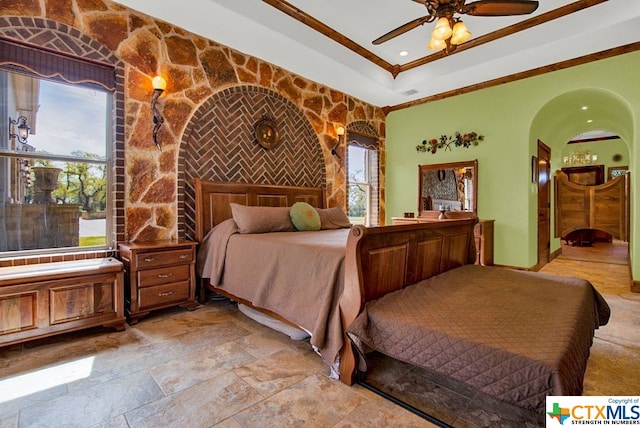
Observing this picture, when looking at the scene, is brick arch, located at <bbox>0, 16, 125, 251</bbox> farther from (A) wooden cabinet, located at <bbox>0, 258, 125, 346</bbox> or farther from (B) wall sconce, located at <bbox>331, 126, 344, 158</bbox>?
(B) wall sconce, located at <bbox>331, 126, 344, 158</bbox>

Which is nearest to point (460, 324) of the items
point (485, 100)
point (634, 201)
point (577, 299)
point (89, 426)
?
point (577, 299)

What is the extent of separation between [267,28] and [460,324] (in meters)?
3.51

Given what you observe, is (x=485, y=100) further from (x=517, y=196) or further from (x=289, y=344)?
(x=289, y=344)

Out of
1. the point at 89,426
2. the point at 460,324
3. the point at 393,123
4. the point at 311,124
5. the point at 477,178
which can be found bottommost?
the point at 89,426

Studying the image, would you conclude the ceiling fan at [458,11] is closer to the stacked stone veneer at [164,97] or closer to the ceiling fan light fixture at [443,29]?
the ceiling fan light fixture at [443,29]

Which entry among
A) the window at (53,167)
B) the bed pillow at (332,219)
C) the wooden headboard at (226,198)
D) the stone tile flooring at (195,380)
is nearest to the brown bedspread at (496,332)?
the stone tile flooring at (195,380)

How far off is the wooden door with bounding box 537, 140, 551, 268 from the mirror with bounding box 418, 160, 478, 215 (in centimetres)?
109

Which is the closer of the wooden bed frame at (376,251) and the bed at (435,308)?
the bed at (435,308)

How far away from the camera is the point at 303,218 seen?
3.70 m

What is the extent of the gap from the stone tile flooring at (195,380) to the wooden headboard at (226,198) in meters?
1.18

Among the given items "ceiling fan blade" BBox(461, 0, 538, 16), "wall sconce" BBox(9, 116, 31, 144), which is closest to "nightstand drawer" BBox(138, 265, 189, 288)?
"wall sconce" BBox(9, 116, 31, 144)

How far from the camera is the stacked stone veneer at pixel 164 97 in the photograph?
2.80m

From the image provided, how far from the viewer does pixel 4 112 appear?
2.62m

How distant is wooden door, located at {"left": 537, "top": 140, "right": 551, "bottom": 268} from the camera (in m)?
5.17
